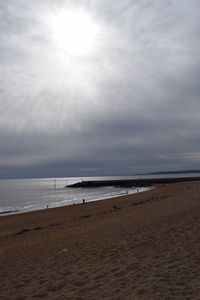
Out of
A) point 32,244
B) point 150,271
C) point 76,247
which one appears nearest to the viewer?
point 150,271

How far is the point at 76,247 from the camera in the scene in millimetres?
10445

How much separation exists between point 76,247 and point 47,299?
4.65m

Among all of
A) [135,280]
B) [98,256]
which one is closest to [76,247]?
[98,256]

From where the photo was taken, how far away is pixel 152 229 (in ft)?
36.8

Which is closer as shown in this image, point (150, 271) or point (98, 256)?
point (150, 271)

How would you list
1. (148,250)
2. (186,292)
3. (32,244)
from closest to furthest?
(186,292) < (148,250) < (32,244)

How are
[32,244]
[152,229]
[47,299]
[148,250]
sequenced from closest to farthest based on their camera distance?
[47,299]
[148,250]
[152,229]
[32,244]

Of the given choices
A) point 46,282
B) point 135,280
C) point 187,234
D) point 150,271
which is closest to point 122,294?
point 135,280

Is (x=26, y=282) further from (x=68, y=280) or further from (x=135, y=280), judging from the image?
(x=135, y=280)

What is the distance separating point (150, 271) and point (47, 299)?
243cm

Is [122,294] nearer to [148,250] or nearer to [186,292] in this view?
[186,292]

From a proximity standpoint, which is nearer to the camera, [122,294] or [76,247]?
[122,294]

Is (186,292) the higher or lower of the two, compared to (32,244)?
higher

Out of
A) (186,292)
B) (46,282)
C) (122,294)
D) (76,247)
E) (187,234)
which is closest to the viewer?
(186,292)
